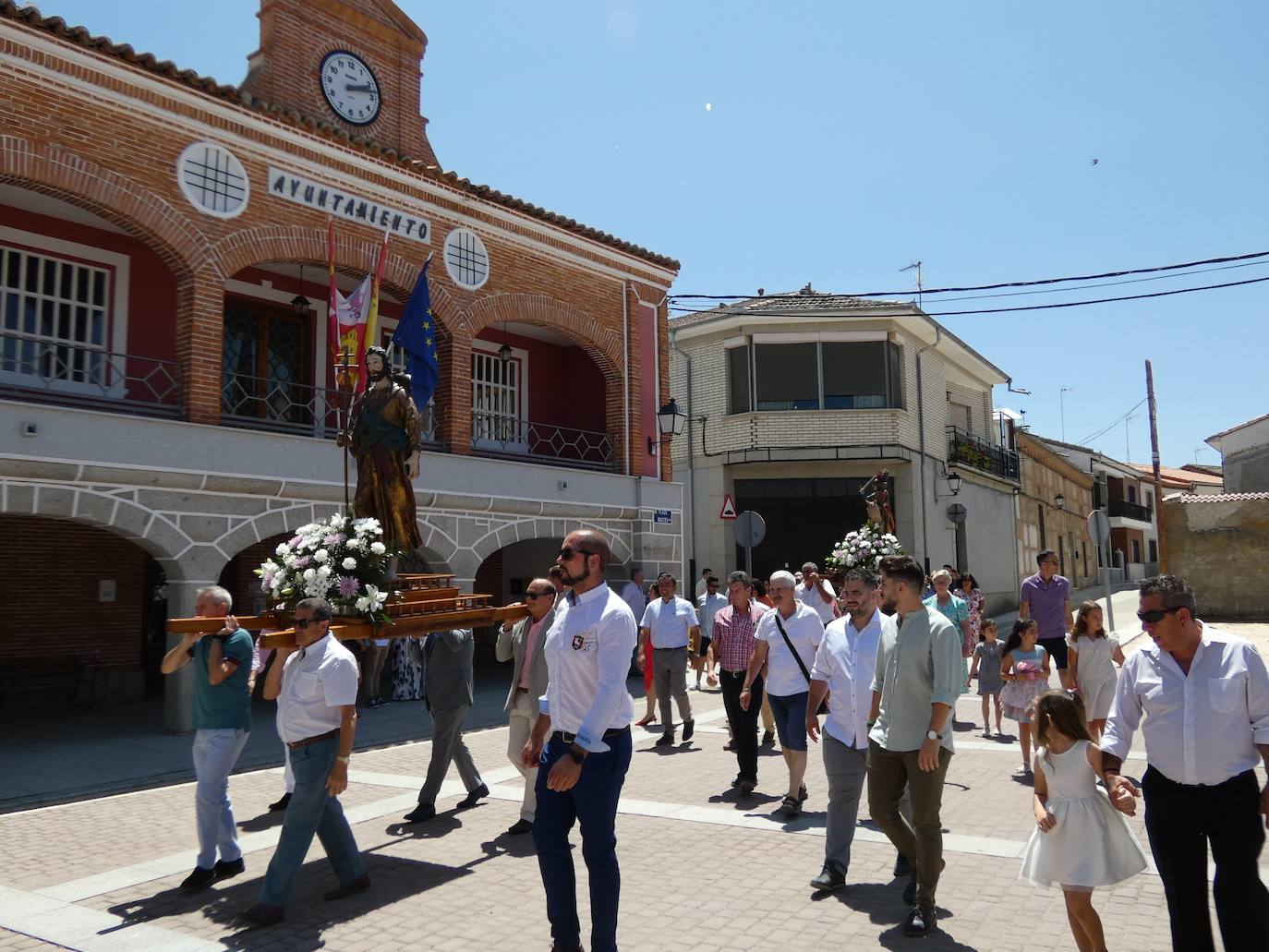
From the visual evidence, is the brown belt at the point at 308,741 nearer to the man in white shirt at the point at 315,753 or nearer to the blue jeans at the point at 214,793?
the man in white shirt at the point at 315,753

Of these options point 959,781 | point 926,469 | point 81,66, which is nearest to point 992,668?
point 959,781

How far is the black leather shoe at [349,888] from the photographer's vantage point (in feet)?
18.0

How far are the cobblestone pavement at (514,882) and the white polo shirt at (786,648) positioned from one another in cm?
93

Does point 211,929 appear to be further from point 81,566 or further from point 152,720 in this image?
point 81,566

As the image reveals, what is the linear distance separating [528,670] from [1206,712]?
448 cm

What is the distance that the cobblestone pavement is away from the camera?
4.84 metres

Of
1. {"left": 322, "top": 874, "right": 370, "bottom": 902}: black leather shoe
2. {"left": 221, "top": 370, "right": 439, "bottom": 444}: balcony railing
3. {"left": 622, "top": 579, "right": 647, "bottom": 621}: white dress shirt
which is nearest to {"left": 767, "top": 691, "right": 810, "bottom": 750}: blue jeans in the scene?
{"left": 322, "top": 874, "right": 370, "bottom": 902}: black leather shoe

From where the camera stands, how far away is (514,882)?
5.78 meters

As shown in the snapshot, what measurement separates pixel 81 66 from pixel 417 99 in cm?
632

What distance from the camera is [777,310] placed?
79.9 ft

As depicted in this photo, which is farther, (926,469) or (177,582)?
(926,469)

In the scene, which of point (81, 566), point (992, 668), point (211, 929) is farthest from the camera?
point (81, 566)

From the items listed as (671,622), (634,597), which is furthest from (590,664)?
(634,597)

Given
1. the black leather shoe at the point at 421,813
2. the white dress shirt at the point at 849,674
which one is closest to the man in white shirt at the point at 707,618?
the black leather shoe at the point at 421,813
